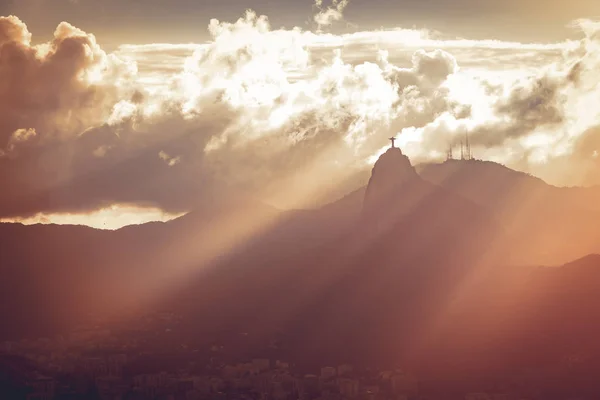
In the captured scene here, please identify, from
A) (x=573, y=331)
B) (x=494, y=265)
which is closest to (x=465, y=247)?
(x=494, y=265)

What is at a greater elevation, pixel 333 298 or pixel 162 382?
pixel 333 298

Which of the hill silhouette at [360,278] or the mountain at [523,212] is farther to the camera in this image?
the mountain at [523,212]

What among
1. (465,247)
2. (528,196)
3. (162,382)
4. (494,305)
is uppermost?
(528,196)

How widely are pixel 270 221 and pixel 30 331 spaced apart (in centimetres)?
4596

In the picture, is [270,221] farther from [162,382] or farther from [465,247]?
[162,382]

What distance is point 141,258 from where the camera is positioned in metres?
197

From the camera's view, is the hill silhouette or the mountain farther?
the mountain

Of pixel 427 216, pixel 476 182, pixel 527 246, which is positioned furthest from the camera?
pixel 476 182

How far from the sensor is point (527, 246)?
178 m

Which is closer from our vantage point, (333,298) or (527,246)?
(333,298)

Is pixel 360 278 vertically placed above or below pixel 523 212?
below

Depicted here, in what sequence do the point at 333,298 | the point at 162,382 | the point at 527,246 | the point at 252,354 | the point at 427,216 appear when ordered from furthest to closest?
the point at 527,246
the point at 427,216
the point at 333,298
the point at 252,354
the point at 162,382

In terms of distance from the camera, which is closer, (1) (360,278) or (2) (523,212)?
(1) (360,278)

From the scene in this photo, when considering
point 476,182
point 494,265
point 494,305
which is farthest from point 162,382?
point 476,182
